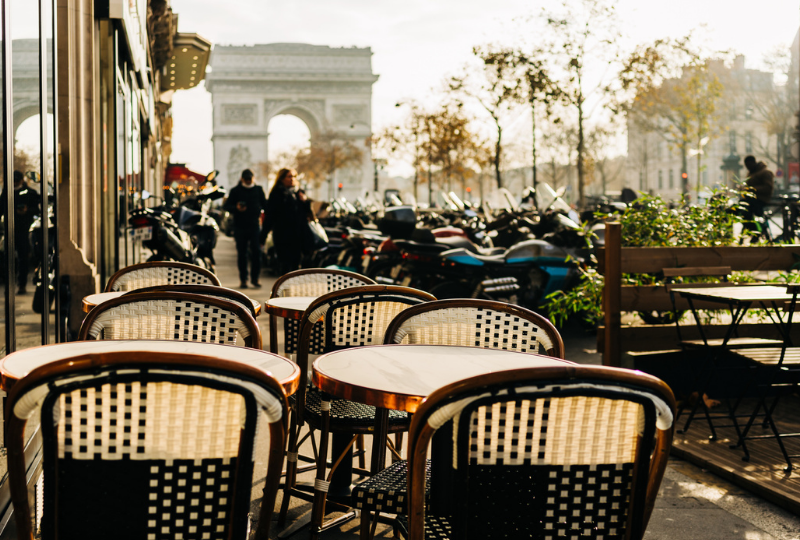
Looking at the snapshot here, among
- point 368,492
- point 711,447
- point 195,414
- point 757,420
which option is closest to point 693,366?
point 757,420

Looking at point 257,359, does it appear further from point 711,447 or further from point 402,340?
point 711,447

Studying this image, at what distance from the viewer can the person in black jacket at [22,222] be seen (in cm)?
371

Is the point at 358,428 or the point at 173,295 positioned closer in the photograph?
the point at 173,295

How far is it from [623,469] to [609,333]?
3781 mm

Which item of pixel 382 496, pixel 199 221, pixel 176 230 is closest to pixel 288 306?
pixel 382 496

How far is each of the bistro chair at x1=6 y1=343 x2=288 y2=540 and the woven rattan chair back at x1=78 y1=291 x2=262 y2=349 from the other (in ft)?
4.04

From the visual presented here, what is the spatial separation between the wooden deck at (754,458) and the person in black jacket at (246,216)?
26.9 ft

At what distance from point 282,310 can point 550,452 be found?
2.47 meters

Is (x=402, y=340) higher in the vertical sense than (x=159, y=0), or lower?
lower

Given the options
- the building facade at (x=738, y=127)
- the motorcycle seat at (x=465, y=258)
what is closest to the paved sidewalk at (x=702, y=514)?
the motorcycle seat at (x=465, y=258)

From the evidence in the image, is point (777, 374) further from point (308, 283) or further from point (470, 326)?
point (308, 283)

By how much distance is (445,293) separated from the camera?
8023 millimetres

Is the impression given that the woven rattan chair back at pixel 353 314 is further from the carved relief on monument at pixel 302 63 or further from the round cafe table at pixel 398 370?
the carved relief on monument at pixel 302 63

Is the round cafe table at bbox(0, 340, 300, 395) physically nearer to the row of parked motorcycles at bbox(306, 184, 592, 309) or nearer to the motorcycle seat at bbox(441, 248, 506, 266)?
the row of parked motorcycles at bbox(306, 184, 592, 309)
